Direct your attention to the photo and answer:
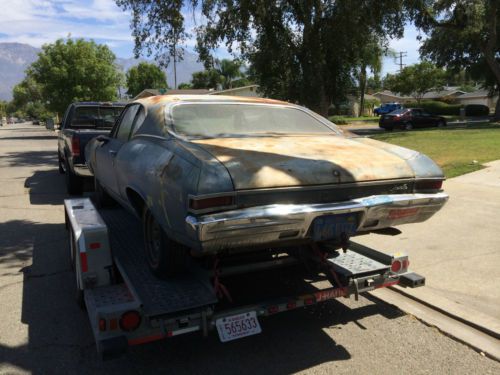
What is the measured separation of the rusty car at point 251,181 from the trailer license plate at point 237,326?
1.53 ft

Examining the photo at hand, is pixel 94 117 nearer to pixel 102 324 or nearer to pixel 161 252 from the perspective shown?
pixel 161 252

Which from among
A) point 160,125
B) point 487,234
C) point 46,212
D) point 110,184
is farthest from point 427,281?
point 46,212

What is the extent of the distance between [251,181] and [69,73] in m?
36.3

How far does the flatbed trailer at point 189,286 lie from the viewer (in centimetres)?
306

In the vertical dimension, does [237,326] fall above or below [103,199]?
→ below

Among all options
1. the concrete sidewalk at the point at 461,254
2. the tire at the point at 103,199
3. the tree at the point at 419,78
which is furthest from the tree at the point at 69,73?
the tree at the point at 419,78

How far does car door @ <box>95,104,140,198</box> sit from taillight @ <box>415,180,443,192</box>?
2.85 metres

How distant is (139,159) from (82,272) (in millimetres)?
1035

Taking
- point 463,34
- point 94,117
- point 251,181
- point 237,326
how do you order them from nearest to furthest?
1. point 251,181
2. point 237,326
3. point 94,117
4. point 463,34

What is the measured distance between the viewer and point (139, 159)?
4.03 m

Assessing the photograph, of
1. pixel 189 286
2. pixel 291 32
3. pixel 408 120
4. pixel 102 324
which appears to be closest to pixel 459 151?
pixel 291 32

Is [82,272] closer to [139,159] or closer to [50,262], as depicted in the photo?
[139,159]

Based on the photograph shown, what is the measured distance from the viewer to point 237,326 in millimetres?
3229

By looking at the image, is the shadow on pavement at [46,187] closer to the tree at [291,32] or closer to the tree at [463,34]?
the tree at [291,32]
